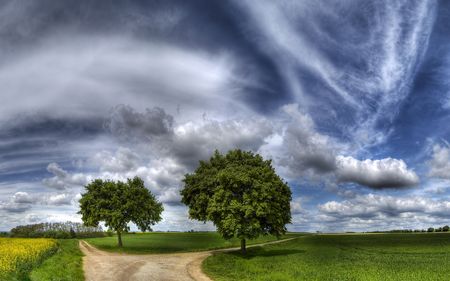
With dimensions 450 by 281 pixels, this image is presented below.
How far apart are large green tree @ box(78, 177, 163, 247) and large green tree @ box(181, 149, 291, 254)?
46.8 ft

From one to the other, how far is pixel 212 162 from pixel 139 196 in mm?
18667

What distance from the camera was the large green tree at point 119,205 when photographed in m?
63.6

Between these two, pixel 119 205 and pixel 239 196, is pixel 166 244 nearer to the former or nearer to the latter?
pixel 119 205

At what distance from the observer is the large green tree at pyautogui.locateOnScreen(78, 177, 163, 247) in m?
63.6

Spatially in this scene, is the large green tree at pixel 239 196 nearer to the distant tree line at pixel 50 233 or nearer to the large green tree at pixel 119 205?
the large green tree at pixel 119 205

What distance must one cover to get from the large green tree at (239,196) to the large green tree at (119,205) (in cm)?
1427

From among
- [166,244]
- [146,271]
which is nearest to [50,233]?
[166,244]

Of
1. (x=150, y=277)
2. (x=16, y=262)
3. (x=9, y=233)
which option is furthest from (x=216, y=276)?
(x=9, y=233)

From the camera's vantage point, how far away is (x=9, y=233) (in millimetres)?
167500

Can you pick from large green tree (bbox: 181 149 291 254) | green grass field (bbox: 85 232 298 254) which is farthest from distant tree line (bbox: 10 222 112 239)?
large green tree (bbox: 181 149 291 254)

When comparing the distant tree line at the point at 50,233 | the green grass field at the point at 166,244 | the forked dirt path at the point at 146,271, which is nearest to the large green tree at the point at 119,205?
the green grass field at the point at 166,244

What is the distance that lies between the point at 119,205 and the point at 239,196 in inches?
1008

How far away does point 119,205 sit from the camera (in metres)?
64.5

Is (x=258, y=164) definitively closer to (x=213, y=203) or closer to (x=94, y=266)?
(x=213, y=203)
